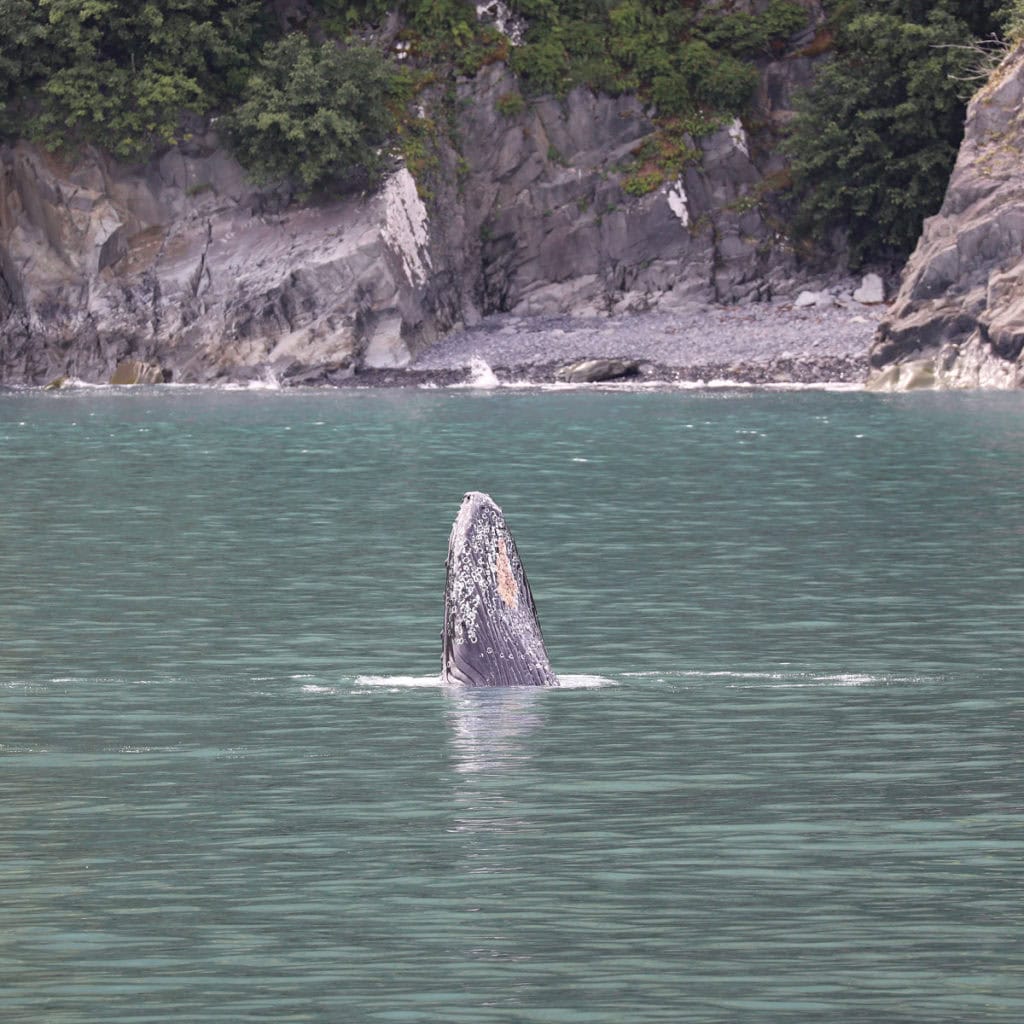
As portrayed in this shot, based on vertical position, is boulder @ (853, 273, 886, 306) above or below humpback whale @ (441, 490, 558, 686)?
above

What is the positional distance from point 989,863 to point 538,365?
6366cm

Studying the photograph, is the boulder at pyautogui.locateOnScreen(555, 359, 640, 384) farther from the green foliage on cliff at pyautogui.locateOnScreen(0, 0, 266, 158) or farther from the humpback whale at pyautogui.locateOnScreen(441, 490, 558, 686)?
the humpback whale at pyautogui.locateOnScreen(441, 490, 558, 686)

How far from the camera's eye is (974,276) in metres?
68.5

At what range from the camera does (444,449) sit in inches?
1889

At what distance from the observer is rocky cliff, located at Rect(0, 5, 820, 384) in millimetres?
78125

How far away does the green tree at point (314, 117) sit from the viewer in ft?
249

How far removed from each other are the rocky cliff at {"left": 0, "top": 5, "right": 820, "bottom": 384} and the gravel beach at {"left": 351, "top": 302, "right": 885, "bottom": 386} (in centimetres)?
133

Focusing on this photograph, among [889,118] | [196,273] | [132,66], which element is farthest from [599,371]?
[132,66]

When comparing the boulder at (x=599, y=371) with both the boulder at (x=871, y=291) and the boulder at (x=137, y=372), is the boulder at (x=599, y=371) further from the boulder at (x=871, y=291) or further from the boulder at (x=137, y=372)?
the boulder at (x=137, y=372)

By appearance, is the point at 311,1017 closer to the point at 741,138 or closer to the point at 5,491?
the point at 5,491

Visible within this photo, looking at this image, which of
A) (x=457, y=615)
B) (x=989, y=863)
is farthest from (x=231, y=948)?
(x=457, y=615)

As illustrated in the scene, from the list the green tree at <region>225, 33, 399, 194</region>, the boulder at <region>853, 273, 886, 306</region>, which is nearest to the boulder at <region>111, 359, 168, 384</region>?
the green tree at <region>225, 33, 399, 194</region>

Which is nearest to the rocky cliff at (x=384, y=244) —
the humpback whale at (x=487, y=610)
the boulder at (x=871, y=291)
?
the boulder at (x=871, y=291)

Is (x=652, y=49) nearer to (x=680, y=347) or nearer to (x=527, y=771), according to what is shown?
(x=680, y=347)
